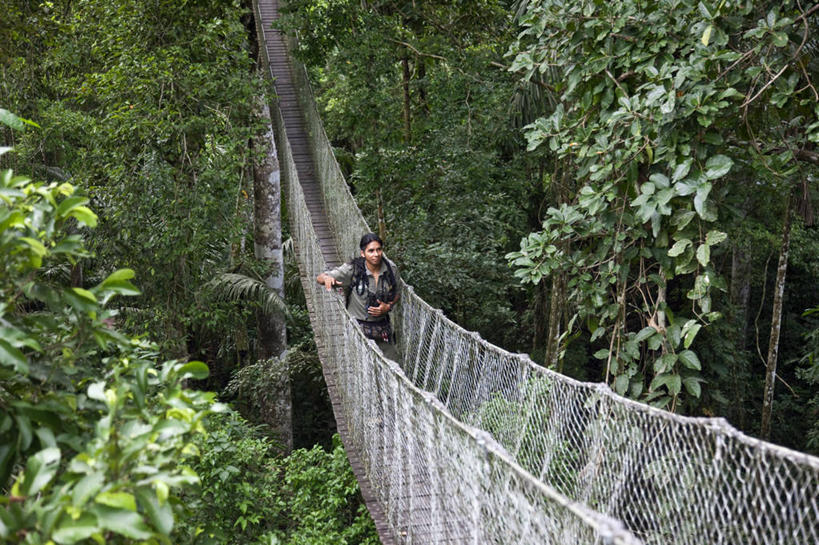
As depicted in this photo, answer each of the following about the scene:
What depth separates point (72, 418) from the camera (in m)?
1.75

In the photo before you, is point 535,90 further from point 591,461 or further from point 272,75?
point 591,461

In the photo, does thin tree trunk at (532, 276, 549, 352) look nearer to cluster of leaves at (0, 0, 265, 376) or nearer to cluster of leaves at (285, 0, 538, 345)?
cluster of leaves at (285, 0, 538, 345)

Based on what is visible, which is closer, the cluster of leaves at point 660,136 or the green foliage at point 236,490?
the cluster of leaves at point 660,136

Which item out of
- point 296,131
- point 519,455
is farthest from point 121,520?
point 296,131

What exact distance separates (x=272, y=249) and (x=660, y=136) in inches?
172

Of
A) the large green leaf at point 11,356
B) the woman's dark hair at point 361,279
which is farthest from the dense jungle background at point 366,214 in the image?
the woman's dark hair at point 361,279

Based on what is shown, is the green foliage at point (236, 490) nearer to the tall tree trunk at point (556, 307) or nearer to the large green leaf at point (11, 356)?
the tall tree trunk at point (556, 307)

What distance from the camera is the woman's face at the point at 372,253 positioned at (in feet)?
12.6

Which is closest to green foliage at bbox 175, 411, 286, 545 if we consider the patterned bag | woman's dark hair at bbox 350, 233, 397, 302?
the patterned bag

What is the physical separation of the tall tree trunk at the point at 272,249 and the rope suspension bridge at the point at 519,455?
5.58 ft

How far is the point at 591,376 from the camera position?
839cm

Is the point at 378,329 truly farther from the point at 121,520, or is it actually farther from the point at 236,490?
the point at 121,520

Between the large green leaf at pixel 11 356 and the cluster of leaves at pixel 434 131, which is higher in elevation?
the cluster of leaves at pixel 434 131

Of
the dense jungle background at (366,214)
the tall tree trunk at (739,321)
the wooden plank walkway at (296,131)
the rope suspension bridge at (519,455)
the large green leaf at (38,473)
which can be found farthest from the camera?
the tall tree trunk at (739,321)
